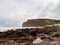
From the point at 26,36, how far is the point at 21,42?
35 cm

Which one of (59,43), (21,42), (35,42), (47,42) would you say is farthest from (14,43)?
(59,43)

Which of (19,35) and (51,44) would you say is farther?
(19,35)

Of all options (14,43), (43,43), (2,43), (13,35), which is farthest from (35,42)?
(13,35)

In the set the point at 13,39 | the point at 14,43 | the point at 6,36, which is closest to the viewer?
the point at 14,43

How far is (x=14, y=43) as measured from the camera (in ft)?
8.29

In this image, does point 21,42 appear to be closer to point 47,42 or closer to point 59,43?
point 47,42

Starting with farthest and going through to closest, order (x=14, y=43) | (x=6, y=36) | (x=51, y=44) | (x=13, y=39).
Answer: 1. (x=6, y=36)
2. (x=13, y=39)
3. (x=14, y=43)
4. (x=51, y=44)

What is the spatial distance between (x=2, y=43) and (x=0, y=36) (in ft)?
1.63

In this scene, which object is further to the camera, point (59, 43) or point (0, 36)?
point (0, 36)

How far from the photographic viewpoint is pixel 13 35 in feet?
10.1

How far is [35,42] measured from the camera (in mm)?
2502

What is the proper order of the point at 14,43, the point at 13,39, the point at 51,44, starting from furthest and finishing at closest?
the point at 13,39 → the point at 14,43 → the point at 51,44

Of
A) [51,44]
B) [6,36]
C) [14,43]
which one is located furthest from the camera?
[6,36]

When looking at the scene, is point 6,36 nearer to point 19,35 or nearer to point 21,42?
point 19,35
